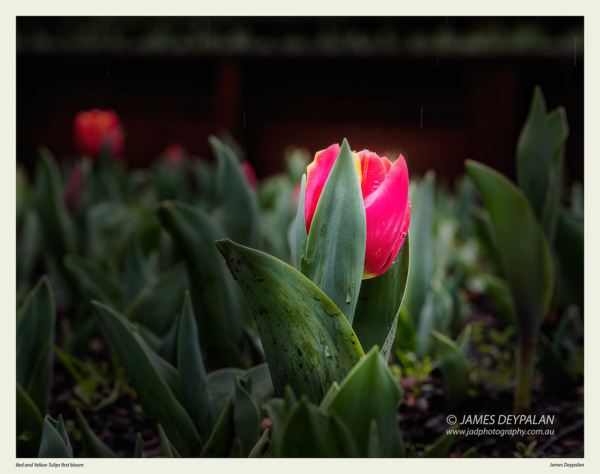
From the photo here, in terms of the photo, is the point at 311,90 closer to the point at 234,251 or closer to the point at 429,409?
the point at 429,409

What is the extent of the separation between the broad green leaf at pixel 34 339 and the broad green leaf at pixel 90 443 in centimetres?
10

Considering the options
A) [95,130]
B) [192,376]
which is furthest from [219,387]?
[95,130]

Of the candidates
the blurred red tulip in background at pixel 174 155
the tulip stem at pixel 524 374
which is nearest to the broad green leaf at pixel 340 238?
the tulip stem at pixel 524 374

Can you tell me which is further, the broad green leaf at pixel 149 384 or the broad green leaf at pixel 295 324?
the broad green leaf at pixel 149 384

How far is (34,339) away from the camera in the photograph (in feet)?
2.08

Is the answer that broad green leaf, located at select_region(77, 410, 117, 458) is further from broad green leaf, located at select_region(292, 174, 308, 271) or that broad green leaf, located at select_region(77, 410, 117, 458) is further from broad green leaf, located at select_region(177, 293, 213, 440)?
broad green leaf, located at select_region(292, 174, 308, 271)

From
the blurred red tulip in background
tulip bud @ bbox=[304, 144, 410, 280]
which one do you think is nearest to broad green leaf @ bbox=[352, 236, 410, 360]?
tulip bud @ bbox=[304, 144, 410, 280]

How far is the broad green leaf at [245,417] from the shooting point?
0.51 meters

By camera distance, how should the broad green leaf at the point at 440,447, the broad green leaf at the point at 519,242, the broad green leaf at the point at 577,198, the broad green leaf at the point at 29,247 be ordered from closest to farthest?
1. the broad green leaf at the point at 440,447
2. the broad green leaf at the point at 519,242
3. the broad green leaf at the point at 577,198
4. the broad green leaf at the point at 29,247

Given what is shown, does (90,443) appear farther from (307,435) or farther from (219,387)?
(307,435)

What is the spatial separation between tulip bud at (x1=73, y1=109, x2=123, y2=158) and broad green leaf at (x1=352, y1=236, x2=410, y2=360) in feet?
3.21

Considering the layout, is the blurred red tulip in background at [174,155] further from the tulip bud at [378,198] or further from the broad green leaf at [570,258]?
the tulip bud at [378,198]
